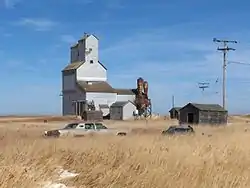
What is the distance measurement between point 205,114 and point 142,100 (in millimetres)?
32820

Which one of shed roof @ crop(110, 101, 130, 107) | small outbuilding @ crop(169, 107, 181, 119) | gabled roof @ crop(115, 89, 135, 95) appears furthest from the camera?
small outbuilding @ crop(169, 107, 181, 119)

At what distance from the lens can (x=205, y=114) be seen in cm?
7375

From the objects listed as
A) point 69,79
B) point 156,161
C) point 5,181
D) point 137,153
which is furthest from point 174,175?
point 69,79

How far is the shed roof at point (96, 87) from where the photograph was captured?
103m

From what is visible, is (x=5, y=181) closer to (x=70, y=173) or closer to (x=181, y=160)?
(x=70, y=173)

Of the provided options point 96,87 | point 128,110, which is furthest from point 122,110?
point 96,87

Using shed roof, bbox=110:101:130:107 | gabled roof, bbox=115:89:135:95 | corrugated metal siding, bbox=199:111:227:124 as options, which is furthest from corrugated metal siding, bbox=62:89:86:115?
corrugated metal siding, bbox=199:111:227:124

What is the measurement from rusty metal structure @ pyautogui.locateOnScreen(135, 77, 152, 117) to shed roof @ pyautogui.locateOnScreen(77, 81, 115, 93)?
18.7 feet

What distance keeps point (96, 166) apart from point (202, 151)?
17.5 ft

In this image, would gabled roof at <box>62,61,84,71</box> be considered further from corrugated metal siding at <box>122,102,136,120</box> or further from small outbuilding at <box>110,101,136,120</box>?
corrugated metal siding at <box>122,102,136,120</box>

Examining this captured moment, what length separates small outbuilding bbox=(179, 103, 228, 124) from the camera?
2891 inches

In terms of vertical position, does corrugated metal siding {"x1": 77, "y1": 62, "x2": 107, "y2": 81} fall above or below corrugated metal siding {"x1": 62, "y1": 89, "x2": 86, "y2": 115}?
above

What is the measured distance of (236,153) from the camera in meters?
15.7

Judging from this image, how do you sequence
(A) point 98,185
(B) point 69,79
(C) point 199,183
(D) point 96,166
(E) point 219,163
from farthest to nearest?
(B) point 69,79 → (E) point 219,163 → (D) point 96,166 → (C) point 199,183 → (A) point 98,185
